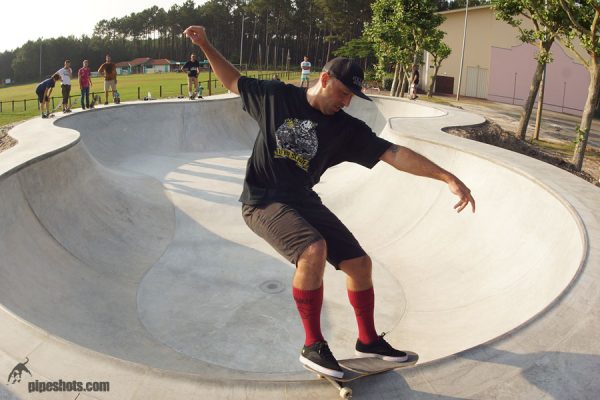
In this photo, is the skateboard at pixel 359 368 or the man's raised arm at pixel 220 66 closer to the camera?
the skateboard at pixel 359 368

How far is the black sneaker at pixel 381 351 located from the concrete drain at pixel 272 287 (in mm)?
3871

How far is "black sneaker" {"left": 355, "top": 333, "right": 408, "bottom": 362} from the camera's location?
3.48m

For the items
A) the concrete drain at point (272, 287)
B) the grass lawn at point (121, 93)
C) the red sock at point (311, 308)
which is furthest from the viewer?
the grass lawn at point (121, 93)

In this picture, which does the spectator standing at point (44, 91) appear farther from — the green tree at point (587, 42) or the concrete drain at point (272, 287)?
the green tree at point (587, 42)

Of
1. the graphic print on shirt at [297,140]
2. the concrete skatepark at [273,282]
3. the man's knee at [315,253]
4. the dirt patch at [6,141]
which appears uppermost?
the graphic print on shirt at [297,140]

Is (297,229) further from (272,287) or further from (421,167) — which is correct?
(272,287)

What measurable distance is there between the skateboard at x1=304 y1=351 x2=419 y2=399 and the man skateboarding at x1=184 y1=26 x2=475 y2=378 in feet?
0.19

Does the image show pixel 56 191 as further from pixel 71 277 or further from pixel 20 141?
pixel 20 141

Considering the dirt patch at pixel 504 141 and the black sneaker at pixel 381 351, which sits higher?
the dirt patch at pixel 504 141

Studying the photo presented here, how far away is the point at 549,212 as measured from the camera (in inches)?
260

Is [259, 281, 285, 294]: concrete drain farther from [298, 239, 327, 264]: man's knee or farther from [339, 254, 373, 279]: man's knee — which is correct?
[298, 239, 327, 264]: man's knee

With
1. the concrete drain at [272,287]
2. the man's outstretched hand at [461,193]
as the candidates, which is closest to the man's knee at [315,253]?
the man's outstretched hand at [461,193]

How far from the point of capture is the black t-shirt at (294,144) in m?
3.46

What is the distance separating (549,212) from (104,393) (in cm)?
579
